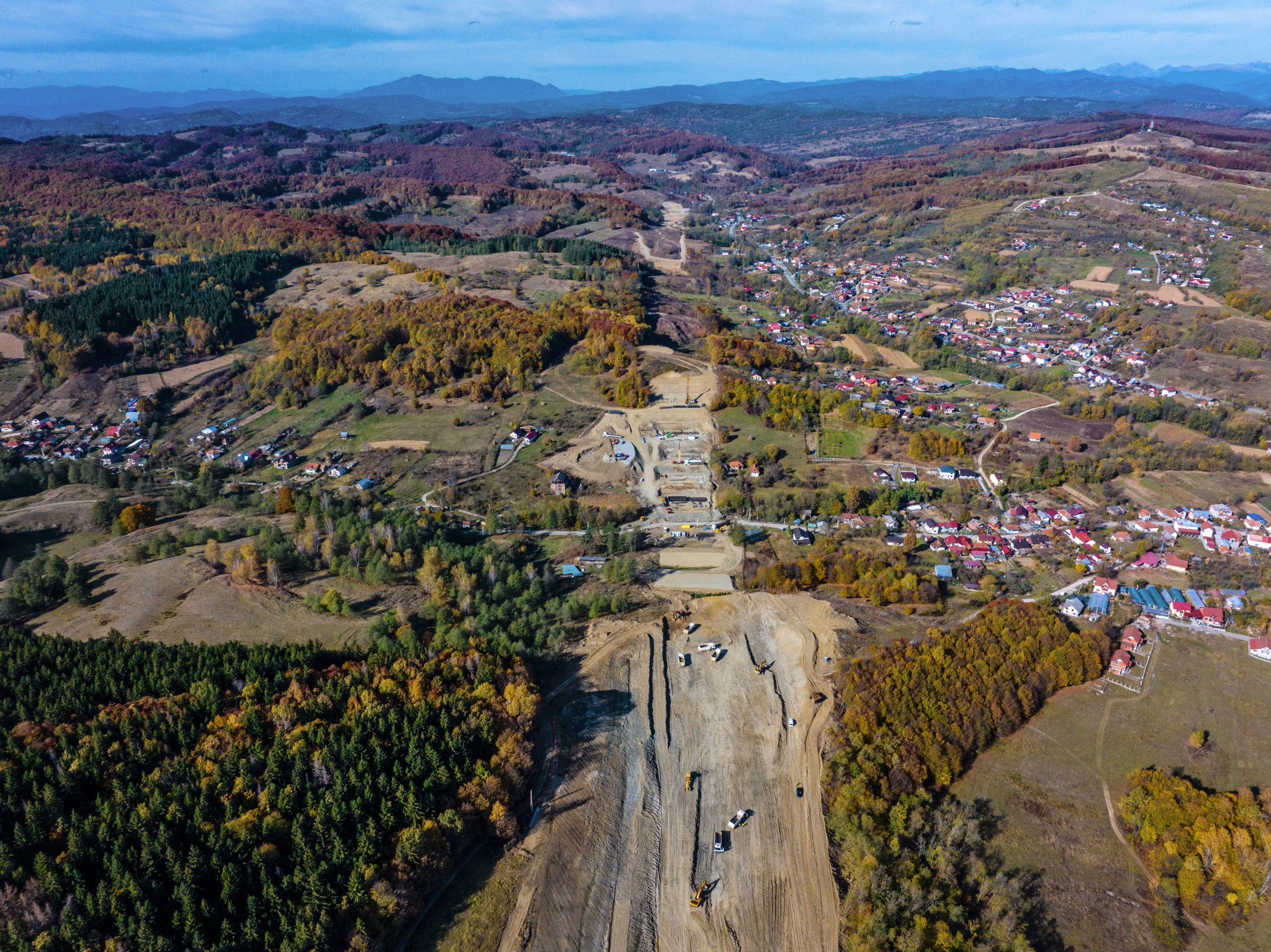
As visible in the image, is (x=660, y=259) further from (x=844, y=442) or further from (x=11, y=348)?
(x=11, y=348)

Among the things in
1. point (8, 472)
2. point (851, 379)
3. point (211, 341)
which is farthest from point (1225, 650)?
point (211, 341)

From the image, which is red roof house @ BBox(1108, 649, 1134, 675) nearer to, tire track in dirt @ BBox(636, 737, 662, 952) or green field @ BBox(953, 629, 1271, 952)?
green field @ BBox(953, 629, 1271, 952)

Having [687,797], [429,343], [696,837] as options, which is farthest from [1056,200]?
[696,837]

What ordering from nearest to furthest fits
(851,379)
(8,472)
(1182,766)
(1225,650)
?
(1182,766) < (1225,650) < (8,472) < (851,379)

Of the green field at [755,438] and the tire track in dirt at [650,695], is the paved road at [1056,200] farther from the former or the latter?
the tire track in dirt at [650,695]

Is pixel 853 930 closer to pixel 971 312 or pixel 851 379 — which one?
pixel 851 379

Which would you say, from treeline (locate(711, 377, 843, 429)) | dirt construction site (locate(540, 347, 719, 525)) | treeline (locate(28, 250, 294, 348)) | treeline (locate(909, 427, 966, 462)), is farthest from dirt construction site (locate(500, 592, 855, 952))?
treeline (locate(28, 250, 294, 348))
